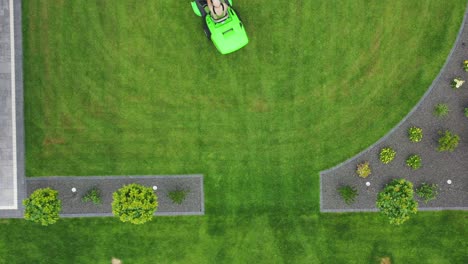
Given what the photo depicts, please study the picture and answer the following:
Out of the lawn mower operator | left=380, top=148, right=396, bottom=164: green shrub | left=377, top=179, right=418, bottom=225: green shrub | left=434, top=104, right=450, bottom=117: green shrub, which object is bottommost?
left=377, top=179, right=418, bottom=225: green shrub

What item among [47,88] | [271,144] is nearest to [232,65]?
[271,144]

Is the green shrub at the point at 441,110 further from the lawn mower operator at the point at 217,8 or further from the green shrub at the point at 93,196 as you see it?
the green shrub at the point at 93,196

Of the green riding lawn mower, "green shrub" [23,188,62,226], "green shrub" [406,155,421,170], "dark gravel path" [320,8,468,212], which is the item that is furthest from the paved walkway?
"green shrub" [406,155,421,170]

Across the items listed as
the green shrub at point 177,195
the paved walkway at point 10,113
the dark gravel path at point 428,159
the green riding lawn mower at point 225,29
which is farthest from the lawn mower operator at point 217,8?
the paved walkway at point 10,113

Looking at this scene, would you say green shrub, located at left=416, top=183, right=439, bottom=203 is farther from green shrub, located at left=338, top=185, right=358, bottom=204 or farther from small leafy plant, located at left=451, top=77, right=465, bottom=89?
small leafy plant, located at left=451, top=77, right=465, bottom=89

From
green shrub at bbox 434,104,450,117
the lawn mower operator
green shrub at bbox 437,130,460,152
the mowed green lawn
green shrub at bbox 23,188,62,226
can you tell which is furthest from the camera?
the mowed green lawn

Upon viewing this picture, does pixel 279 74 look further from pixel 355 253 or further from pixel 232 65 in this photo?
pixel 355 253

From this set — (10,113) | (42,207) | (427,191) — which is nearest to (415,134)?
(427,191)
